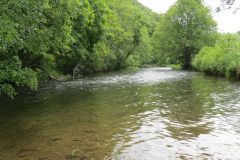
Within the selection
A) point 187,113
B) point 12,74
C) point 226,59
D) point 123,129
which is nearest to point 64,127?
point 123,129

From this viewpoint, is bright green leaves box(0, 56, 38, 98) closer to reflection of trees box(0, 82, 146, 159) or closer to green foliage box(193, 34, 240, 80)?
reflection of trees box(0, 82, 146, 159)

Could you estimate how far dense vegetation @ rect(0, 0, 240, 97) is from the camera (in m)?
14.0

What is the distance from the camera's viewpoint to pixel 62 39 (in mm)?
19266

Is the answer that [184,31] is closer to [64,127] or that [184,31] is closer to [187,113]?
[187,113]

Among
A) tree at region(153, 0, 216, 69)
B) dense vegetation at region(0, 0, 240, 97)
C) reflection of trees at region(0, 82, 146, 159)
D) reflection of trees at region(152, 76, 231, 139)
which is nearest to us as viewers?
reflection of trees at region(0, 82, 146, 159)

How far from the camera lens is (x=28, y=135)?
12164 millimetres

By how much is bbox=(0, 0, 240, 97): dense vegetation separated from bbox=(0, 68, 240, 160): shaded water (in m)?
2.04

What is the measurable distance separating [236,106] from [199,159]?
29.8ft

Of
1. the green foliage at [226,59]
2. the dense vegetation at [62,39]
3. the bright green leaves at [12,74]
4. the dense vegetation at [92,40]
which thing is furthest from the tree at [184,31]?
the bright green leaves at [12,74]

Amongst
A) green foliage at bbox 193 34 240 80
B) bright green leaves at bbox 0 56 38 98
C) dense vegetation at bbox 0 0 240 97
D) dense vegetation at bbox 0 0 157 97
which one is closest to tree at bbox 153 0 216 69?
dense vegetation at bbox 0 0 240 97

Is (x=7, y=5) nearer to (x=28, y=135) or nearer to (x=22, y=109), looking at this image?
(x=28, y=135)

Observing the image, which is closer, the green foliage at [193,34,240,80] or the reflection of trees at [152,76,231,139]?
the reflection of trees at [152,76,231,139]

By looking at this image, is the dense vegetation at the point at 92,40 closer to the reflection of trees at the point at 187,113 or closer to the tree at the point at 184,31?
the tree at the point at 184,31

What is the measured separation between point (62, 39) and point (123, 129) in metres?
8.80
